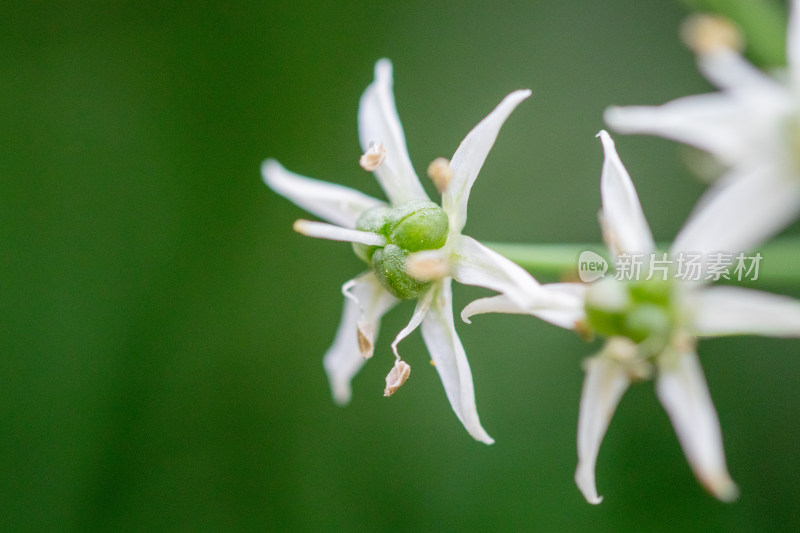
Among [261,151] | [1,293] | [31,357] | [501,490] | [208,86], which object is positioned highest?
[208,86]

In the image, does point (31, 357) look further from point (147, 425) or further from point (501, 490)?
point (501, 490)

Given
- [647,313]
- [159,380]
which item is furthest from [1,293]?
[647,313]

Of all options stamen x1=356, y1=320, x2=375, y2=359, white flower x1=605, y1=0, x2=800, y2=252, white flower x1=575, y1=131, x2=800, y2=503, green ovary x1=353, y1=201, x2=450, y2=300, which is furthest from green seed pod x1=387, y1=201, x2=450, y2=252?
white flower x1=605, y1=0, x2=800, y2=252

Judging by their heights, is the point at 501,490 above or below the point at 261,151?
below

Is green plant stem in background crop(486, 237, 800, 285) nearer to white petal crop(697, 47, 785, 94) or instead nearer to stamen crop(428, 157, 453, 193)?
stamen crop(428, 157, 453, 193)

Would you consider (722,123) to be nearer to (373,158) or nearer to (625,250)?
(625,250)

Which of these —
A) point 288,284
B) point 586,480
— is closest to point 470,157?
point 586,480
